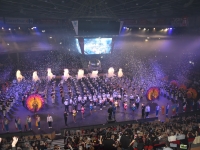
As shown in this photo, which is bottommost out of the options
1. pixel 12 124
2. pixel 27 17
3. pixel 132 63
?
pixel 12 124

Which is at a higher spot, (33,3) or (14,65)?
(33,3)

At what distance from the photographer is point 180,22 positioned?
99.5 feet

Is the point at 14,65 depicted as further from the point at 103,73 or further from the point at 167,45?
the point at 167,45

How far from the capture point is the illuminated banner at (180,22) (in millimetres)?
29712

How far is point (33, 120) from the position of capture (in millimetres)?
16125

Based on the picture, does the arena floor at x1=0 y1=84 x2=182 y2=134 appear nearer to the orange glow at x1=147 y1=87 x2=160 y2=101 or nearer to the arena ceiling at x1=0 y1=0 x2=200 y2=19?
the orange glow at x1=147 y1=87 x2=160 y2=101

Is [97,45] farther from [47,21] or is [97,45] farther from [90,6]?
[90,6]

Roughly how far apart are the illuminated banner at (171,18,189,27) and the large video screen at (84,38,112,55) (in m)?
9.84

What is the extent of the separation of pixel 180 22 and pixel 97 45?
12.5 m

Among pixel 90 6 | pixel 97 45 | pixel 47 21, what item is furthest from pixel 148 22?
pixel 90 6

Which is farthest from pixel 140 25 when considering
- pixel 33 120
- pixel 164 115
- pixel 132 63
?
pixel 33 120

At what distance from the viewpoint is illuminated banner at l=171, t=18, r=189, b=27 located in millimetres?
29712

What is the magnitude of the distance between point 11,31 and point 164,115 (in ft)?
79.1

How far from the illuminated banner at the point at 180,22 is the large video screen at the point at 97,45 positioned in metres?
9.84
